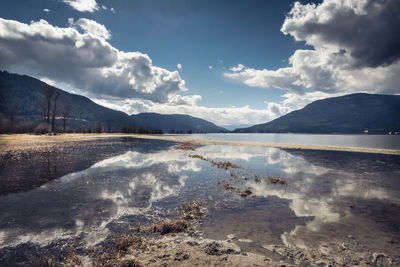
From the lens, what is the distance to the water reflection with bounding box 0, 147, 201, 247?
9.03 metres

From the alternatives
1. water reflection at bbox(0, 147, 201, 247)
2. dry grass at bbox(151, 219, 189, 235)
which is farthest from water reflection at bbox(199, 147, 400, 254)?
water reflection at bbox(0, 147, 201, 247)

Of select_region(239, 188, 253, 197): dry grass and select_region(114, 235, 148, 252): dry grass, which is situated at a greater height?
select_region(114, 235, 148, 252): dry grass

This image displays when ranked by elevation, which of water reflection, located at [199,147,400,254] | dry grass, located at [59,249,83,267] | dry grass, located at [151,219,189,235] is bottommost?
water reflection, located at [199,147,400,254]

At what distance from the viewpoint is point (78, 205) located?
1268cm

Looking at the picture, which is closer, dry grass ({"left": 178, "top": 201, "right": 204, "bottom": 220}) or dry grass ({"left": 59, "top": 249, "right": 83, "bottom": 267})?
dry grass ({"left": 59, "top": 249, "right": 83, "bottom": 267})

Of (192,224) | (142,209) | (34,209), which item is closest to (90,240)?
(142,209)

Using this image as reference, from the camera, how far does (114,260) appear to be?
6996mm

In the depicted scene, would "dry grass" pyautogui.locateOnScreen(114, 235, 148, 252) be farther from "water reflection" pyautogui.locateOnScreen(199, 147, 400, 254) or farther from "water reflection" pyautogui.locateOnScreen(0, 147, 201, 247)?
"water reflection" pyautogui.locateOnScreen(199, 147, 400, 254)

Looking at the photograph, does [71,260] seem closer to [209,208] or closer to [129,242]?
[129,242]

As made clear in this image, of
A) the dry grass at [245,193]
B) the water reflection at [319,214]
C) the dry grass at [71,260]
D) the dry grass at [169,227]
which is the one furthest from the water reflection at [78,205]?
the water reflection at [319,214]

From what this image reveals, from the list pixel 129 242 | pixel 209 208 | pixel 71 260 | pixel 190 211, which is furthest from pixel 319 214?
pixel 71 260

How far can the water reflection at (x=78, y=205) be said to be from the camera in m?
9.03

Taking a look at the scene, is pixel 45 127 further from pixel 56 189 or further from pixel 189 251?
pixel 189 251

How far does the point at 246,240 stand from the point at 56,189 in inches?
645
